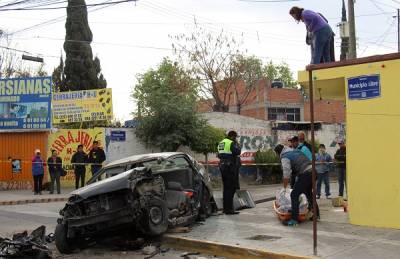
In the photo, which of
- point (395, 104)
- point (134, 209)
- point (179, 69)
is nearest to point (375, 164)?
point (395, 104)

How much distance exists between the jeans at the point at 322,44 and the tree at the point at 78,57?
2809 cm

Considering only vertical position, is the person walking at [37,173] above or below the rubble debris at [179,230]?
above

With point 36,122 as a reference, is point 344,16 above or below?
above

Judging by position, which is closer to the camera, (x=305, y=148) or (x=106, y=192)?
(x=106, y=192)

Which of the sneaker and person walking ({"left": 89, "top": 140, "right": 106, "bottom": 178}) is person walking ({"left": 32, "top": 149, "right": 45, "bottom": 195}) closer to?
person walking ({"left": 89, "top": 140, "right": 106, "bottom": 178})

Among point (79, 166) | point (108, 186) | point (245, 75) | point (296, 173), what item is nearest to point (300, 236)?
point (296, 173)

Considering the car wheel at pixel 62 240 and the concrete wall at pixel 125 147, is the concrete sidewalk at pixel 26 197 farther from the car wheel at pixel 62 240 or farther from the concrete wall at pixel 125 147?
the car wheel at pixel 62 240

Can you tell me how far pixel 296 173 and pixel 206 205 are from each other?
209 cm

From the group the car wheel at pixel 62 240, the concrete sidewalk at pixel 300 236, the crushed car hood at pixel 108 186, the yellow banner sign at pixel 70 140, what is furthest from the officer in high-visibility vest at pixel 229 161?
the yellow banner sign at pixel 70 140

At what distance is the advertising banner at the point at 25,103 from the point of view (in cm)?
2177

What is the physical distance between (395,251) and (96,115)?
17.6 m

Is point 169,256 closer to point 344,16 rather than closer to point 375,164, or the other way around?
point 375,164

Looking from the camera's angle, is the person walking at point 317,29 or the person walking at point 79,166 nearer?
the person walking at point 317,29

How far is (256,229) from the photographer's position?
9867 mm
